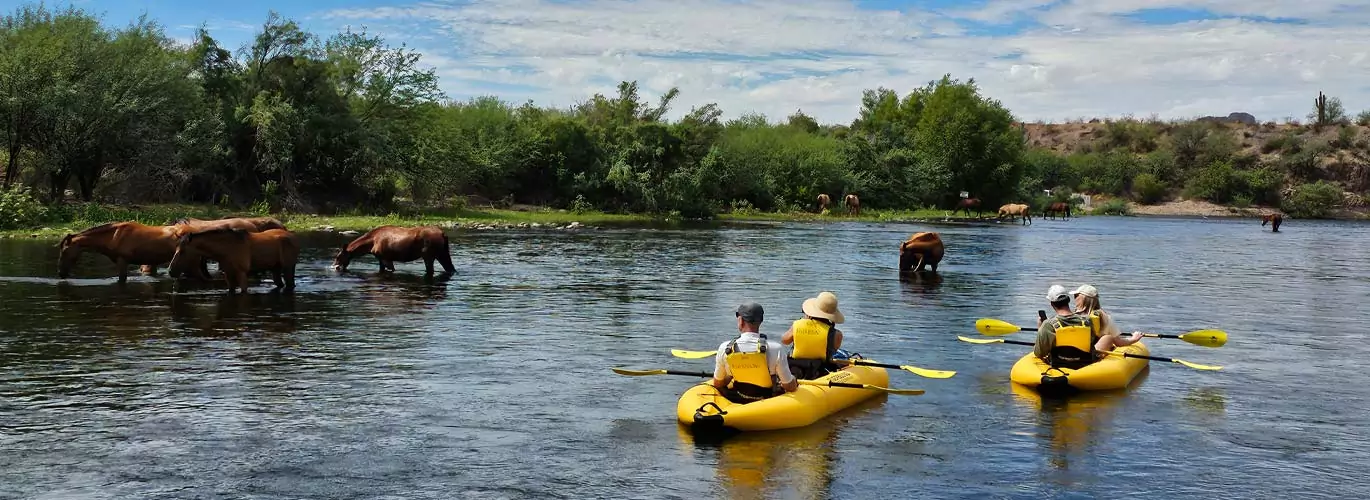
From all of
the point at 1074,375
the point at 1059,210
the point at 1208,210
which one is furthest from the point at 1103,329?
the point at 1208,210

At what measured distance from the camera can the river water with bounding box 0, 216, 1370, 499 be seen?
37.1 ft

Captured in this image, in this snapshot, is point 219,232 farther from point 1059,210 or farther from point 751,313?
point 1059,210

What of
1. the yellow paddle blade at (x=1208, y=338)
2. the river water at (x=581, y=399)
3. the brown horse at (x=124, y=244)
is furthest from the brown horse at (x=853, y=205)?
the yellow paddle blade at (x=1208, y=338)

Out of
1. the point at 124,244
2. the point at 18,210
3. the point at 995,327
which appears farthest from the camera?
the point at 18,210

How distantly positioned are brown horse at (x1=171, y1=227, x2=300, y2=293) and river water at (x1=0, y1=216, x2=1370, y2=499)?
2.22 feet

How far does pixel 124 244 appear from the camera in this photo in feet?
88.2

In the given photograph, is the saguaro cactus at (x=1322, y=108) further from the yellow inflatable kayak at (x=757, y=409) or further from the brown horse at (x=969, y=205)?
the yellow inflatable kayak at (x=757, y=409)

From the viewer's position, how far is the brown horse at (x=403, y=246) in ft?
103

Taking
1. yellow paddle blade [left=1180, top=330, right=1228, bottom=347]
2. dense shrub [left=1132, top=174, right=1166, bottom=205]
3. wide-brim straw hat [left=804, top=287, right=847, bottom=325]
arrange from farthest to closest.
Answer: dense shrub [left=1132, top=174, right=1166, bottom=205] → yellow paddle blade [left=1180, top=330, right=1228, bottom=347] → wide-brim straw hat [left=804, top=287, right=847, bottom=325]

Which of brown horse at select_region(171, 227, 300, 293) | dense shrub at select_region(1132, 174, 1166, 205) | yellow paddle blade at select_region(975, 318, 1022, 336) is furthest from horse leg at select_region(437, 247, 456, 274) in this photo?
dense shrub at select_region(1132, 174, 1166, 205)

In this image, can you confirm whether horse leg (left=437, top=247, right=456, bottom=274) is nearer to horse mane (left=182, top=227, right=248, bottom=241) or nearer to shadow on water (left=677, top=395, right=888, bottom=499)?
horse mane (left=182, top=227, right=248, bottom=241)

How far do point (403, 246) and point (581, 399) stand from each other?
1753cm

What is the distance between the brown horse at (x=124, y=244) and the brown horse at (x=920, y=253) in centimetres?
2032

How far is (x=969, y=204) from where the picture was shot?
3981 inches
